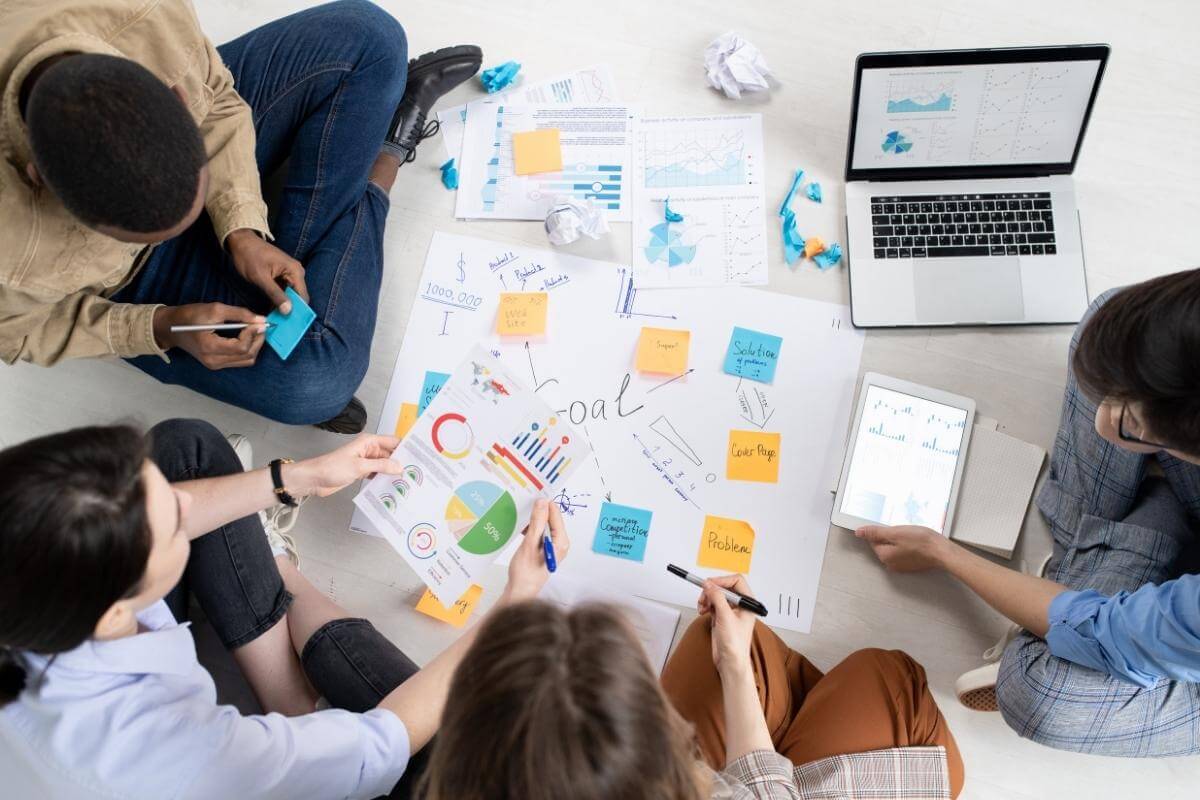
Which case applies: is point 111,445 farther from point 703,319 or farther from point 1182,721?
point 1182,721

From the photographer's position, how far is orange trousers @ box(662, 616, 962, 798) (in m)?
1.23

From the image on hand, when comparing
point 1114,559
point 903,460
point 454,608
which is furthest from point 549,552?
point 1114,559

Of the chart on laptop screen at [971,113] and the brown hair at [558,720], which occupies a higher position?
the chart on laptop screen at [971,113]

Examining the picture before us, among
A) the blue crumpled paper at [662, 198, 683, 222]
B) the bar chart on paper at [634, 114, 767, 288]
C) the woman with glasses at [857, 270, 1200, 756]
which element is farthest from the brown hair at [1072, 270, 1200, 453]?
the blue crumpled paper at [662, 198, 683, 222]

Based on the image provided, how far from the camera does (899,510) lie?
1.48 meters

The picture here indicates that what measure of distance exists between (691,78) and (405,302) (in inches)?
26.1

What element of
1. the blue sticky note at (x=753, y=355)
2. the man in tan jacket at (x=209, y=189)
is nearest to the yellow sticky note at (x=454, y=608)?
the man in tan jacket at (x=209, y=189)

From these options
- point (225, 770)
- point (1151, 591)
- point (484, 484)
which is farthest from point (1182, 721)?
point (225, 770)

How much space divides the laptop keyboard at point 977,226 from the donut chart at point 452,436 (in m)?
0.76

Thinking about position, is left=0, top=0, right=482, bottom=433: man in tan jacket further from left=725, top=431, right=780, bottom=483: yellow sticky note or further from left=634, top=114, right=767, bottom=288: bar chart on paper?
left=725, top=431, right=780, bottom=483: yellow sticky note

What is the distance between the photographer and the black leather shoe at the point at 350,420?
62.9 inches

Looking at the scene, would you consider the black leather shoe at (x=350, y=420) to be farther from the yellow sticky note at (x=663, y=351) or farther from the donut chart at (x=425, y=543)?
the yellow sticky note at (x=663, y=351)

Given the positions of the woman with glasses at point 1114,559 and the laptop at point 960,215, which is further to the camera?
the laptop at point 960,215

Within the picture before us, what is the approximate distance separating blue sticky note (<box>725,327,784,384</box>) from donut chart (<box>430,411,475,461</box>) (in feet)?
1.47
